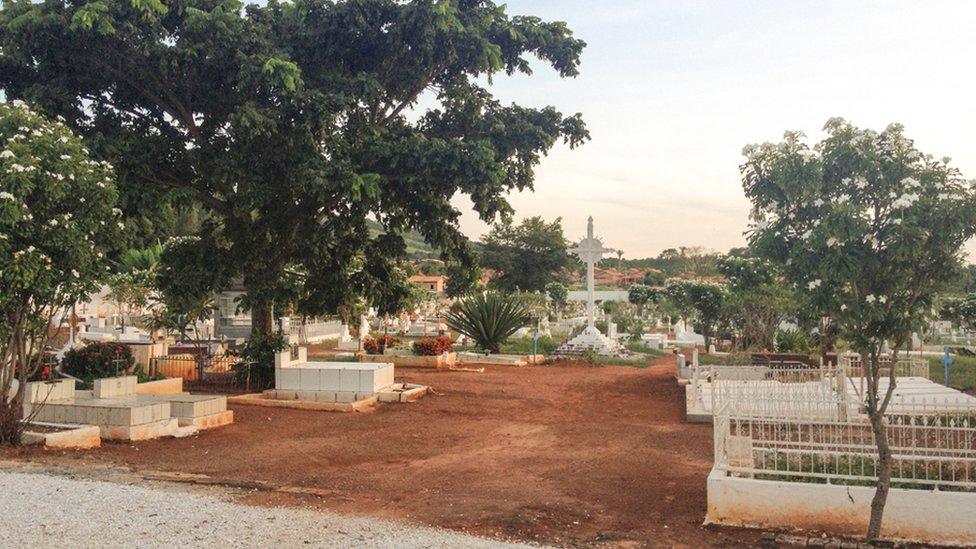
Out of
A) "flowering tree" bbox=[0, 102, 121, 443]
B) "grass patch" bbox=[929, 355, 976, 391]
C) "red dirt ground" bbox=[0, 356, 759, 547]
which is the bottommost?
"red dirt ground" bbox=[0, 356, 759, 547]

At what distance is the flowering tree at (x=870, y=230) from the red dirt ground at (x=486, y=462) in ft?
6.96

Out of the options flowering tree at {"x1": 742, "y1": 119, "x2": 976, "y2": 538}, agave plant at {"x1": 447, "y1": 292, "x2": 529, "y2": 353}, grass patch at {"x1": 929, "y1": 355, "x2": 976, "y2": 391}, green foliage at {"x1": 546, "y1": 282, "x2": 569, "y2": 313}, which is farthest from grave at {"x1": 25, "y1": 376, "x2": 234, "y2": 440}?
green foliage at {"x1": 546, "y1": 282, "x2": 569, "y2": 313}

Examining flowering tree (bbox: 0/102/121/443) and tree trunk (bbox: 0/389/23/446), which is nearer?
flowering tree (bbox: 0/102/121/443)

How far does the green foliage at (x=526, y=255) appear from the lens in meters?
53.7

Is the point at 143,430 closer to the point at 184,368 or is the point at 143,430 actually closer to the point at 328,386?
the point at 328,386

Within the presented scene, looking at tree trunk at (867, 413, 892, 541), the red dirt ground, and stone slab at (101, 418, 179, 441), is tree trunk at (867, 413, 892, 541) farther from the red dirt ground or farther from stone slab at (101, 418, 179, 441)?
stone slab at (101, 418, 179, 441)

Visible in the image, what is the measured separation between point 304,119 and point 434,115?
3.82 m

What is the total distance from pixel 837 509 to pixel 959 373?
16.0m

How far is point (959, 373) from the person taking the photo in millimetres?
20344

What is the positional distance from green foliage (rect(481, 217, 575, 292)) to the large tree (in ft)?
116

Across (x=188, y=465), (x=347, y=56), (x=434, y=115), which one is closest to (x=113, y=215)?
(x=188, y=465)

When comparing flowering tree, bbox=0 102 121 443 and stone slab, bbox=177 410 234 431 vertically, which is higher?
flowering tree, bbox=0 102 121 443

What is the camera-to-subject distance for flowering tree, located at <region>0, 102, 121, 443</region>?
9094 millimetres

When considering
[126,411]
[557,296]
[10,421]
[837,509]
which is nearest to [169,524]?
[10,421]
